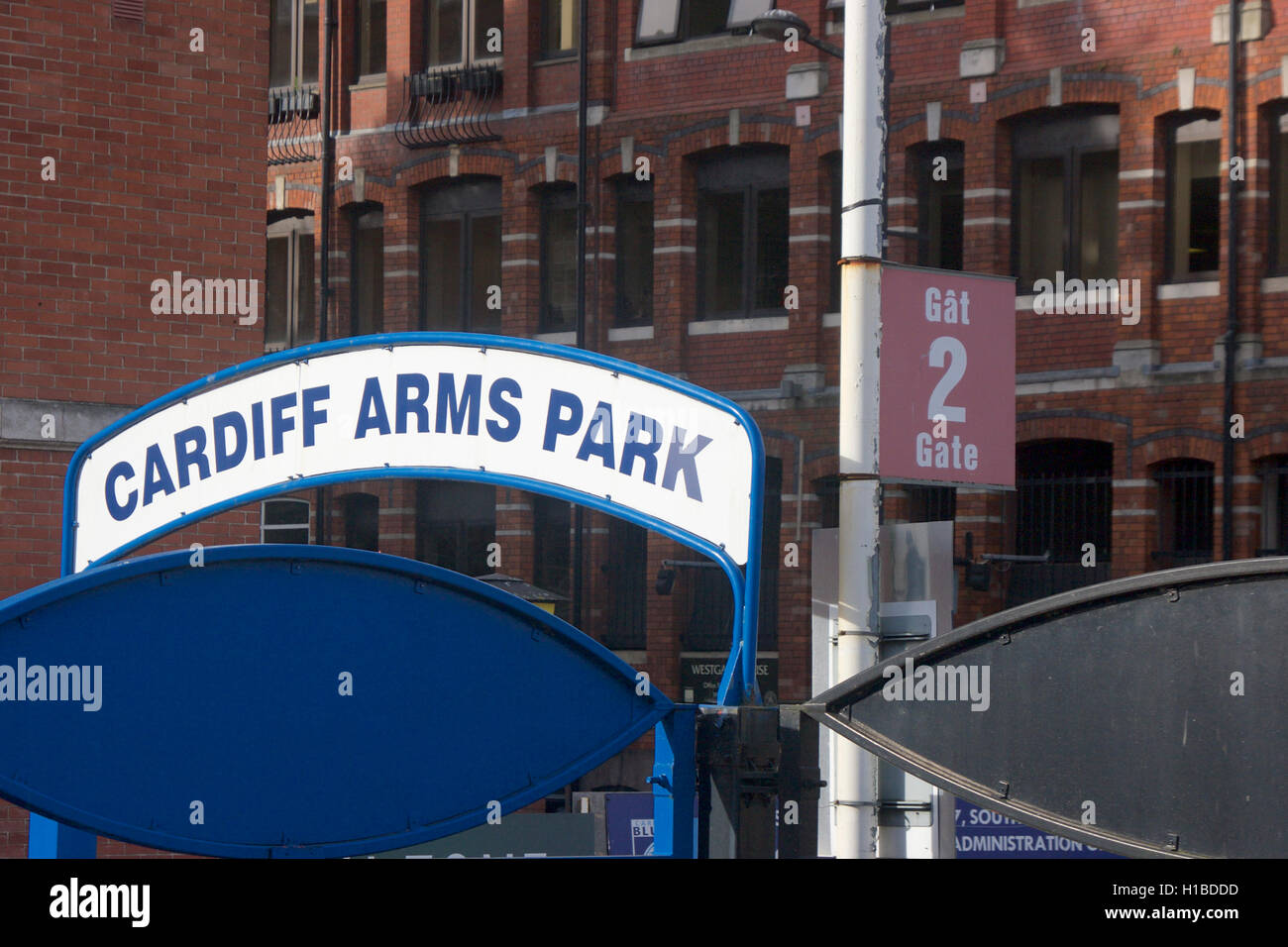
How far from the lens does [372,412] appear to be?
308 inches

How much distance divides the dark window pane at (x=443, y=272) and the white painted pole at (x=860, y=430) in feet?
73.5

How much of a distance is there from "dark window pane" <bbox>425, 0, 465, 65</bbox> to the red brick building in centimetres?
6

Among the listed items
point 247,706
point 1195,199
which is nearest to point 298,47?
point 1195,199

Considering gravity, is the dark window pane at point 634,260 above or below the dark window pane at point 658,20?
below

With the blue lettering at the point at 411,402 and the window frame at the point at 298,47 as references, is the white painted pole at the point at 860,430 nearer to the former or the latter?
the blue lettering at the point at 411,402

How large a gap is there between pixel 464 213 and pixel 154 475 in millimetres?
22031

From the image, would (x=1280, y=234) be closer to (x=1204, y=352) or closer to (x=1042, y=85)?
(x=1204, y=352)

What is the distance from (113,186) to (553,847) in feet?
19.6

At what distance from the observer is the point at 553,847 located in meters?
14.5

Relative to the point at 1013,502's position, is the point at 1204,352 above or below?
above

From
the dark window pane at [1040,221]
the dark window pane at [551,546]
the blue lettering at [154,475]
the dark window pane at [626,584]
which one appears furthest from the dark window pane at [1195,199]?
the blue lettering at [154,475]

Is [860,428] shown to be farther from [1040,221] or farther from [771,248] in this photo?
[771,248]

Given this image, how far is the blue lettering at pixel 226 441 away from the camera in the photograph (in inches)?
322
